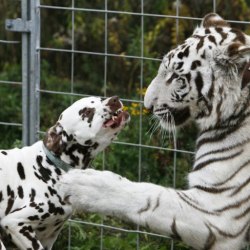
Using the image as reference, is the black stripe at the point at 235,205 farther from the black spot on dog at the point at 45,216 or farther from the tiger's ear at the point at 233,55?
the black spot on dog at the point at 45,216

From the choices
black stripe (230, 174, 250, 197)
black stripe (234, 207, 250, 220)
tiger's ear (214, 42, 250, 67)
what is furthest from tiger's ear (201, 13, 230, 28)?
black stripe (234, 207, 250, 220)

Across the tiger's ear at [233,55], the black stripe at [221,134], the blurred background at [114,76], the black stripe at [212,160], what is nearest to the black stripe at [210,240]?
the black stripe at [212,160]

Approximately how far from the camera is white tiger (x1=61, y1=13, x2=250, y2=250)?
16.1ft

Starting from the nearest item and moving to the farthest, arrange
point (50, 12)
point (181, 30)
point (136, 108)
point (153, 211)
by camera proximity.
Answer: point (153, 211) < point (136, 108) < point (181, 30) < point (50, 12)

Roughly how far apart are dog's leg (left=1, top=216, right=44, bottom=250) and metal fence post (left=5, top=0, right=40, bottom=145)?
1.05 m

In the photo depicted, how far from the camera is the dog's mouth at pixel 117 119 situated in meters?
5.46

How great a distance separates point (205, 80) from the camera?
5078 mm

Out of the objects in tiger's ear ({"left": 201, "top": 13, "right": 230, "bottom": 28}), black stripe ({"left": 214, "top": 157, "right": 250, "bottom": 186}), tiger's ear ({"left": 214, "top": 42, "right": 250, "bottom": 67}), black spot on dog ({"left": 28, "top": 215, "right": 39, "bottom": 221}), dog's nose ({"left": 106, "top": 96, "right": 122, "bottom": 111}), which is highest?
tiger's ear ({"left": 201, "top": 13, "right": 230, "bottom": 28})

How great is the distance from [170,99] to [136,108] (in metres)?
1.88

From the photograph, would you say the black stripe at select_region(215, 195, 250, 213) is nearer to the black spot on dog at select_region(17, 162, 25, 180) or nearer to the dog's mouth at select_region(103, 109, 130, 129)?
the dog's mouth at select_region(103, 109, 130, 129)

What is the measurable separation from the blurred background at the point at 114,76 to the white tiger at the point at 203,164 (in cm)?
119

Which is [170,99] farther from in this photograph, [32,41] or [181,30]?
[181,30]

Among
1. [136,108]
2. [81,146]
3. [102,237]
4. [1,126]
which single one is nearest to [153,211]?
[81,146]

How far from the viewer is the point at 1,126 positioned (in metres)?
7.95
